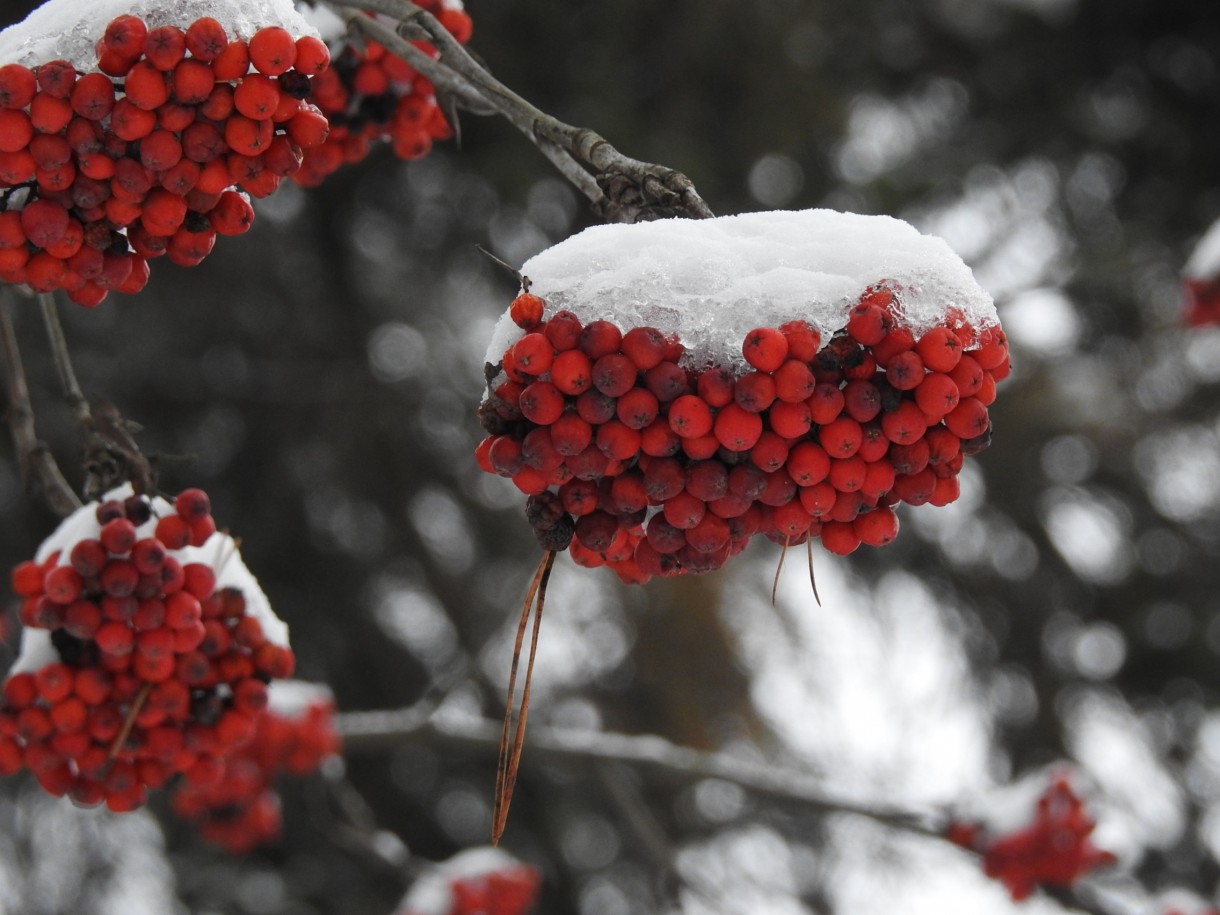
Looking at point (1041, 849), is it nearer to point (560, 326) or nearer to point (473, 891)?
point (473, 891)

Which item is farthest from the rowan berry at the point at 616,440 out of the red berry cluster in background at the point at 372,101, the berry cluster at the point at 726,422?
the red berry cluster in background at the point at 372,101

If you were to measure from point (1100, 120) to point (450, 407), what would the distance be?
13.0ft

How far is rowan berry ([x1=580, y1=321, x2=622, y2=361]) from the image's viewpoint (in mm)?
1341

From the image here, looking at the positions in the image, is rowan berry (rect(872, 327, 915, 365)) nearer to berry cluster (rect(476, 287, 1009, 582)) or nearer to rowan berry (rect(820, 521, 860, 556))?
berry cluster (rect(476, 287, 1009, 582))

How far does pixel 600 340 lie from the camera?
52.9 inches

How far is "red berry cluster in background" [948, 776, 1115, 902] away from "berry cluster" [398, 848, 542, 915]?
66.8 inches

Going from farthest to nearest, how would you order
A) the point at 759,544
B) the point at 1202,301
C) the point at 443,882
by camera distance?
the point at 759,544 < the point at 1202,301 < the point at 443,882

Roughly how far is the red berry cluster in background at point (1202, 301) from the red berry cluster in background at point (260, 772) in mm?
3733

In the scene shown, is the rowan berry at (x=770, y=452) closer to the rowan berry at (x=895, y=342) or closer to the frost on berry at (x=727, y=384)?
the frost on berry at (x=727, y=384)

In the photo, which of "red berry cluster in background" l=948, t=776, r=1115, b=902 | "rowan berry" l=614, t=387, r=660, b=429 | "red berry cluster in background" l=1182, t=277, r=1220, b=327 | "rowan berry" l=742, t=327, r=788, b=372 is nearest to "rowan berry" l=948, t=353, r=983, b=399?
"rowan berry" l=742, t=327, r=788, b=372

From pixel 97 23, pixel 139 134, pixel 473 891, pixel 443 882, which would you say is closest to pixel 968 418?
pixel 139 134

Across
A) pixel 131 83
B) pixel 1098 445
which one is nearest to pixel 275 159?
pixel 131 83

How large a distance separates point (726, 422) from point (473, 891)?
11.2 ft

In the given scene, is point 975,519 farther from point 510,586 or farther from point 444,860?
point 444,860
